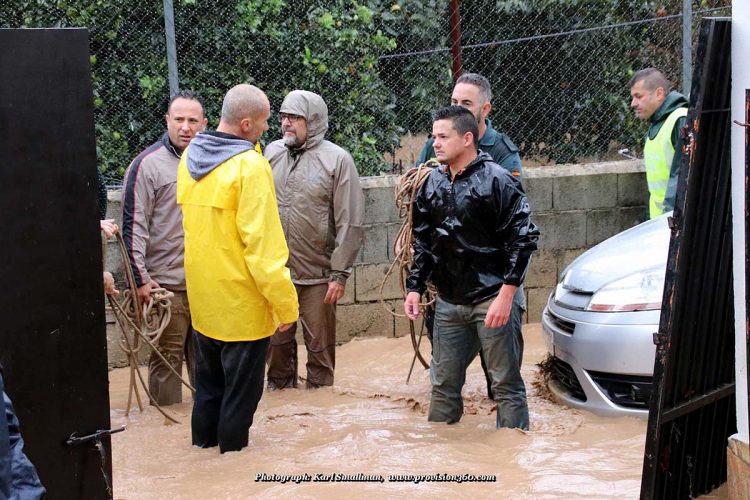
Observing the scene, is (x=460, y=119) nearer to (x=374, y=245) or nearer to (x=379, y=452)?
(x=379, y=452)

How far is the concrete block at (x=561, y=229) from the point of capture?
28.1 ft

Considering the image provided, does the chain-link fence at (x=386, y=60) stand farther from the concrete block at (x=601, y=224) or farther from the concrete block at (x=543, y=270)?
the concrete block at (x=543, y=270)

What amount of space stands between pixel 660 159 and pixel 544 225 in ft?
3.84

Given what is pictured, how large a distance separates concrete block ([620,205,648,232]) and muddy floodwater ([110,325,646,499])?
2.42 metres

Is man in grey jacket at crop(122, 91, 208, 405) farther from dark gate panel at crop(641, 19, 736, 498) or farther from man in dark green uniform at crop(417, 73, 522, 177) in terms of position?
dark gate panel at crop(641, 19, 736, 498)

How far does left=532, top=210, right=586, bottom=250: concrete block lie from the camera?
337 inches

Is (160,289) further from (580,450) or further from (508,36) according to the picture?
(508,36)

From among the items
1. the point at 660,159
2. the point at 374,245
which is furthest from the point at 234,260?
the point at 660,159

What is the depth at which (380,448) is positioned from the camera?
5.48m

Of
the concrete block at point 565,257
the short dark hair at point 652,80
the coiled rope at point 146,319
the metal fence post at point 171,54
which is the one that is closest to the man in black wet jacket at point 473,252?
the coiled rope at point 146,319

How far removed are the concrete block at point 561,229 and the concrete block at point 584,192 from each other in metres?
0.07

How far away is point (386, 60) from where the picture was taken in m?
8.29

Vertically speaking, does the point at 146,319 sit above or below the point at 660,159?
below

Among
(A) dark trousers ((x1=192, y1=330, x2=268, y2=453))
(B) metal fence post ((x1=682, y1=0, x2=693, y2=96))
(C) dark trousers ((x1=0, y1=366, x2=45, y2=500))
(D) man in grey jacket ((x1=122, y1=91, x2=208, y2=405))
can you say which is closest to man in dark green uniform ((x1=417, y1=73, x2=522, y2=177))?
(D) man in grey jacket ((x1=122, y1=91, x2=208, y2=405))
